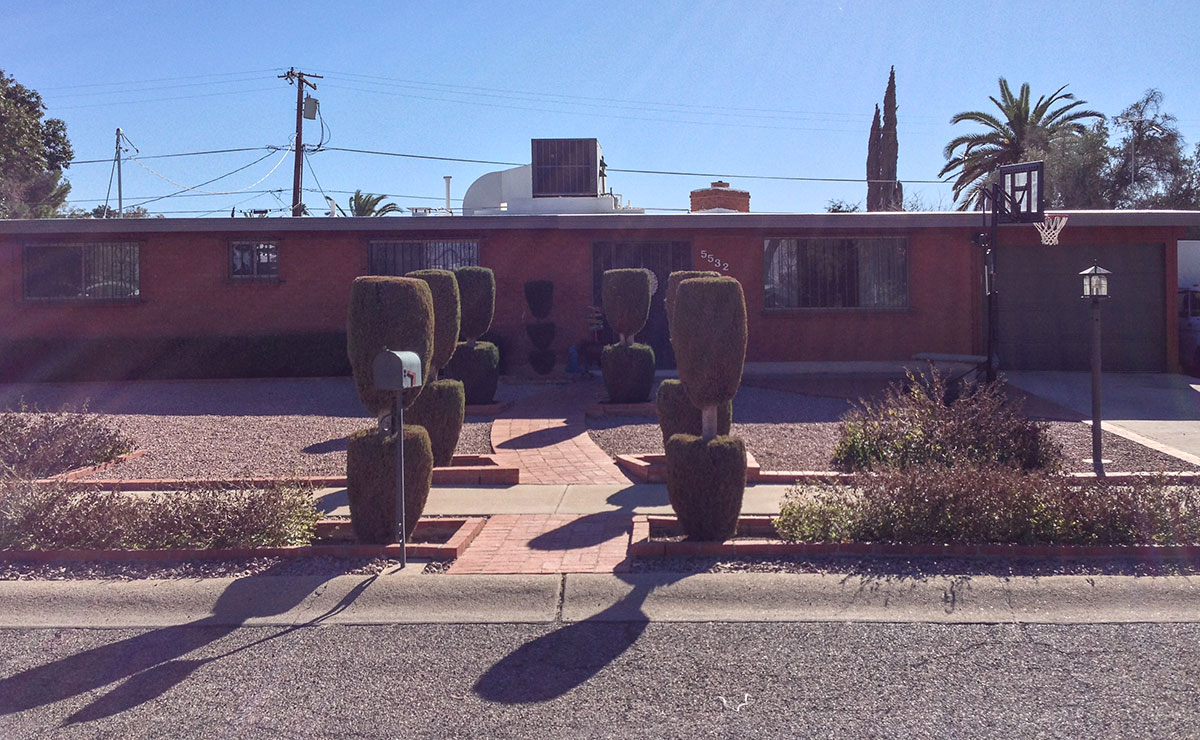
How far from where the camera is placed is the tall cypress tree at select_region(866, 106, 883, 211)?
1366 inches

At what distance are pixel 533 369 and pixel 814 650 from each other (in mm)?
12906

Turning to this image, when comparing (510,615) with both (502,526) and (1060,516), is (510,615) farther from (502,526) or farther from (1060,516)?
(1060,516)

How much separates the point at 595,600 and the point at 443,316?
4.35 m

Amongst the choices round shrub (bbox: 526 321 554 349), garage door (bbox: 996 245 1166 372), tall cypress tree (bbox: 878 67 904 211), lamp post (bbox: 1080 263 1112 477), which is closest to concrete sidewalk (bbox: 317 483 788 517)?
lamp post (bbox: 1080 263 1112 477)

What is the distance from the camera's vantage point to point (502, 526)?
758 centimetres

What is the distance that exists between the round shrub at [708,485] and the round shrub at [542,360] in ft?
34.6

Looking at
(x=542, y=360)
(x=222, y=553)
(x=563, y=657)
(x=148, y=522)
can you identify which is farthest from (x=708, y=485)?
(x=542, y=360)

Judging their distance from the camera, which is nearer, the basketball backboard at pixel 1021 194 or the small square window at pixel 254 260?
the basketball backboard at pixel 1021 194

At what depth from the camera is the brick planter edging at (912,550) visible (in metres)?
6.40

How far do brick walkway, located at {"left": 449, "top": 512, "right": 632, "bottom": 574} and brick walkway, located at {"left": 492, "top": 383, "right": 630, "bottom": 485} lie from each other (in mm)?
1579

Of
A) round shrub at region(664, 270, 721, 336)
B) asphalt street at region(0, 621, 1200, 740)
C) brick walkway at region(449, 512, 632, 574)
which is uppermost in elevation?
round shrub at region(664, 270, 721, 336)

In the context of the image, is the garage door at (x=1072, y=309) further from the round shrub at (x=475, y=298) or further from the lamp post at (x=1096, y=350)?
the round shrub at (x=475, y=298)

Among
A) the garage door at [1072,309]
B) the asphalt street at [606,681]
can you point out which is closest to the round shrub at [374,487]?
the asphalt street at [606,681]

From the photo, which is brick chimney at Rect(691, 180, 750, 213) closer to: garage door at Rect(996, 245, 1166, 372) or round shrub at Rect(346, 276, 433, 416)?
garage door at Rect(996, 245, 1166, 372)
